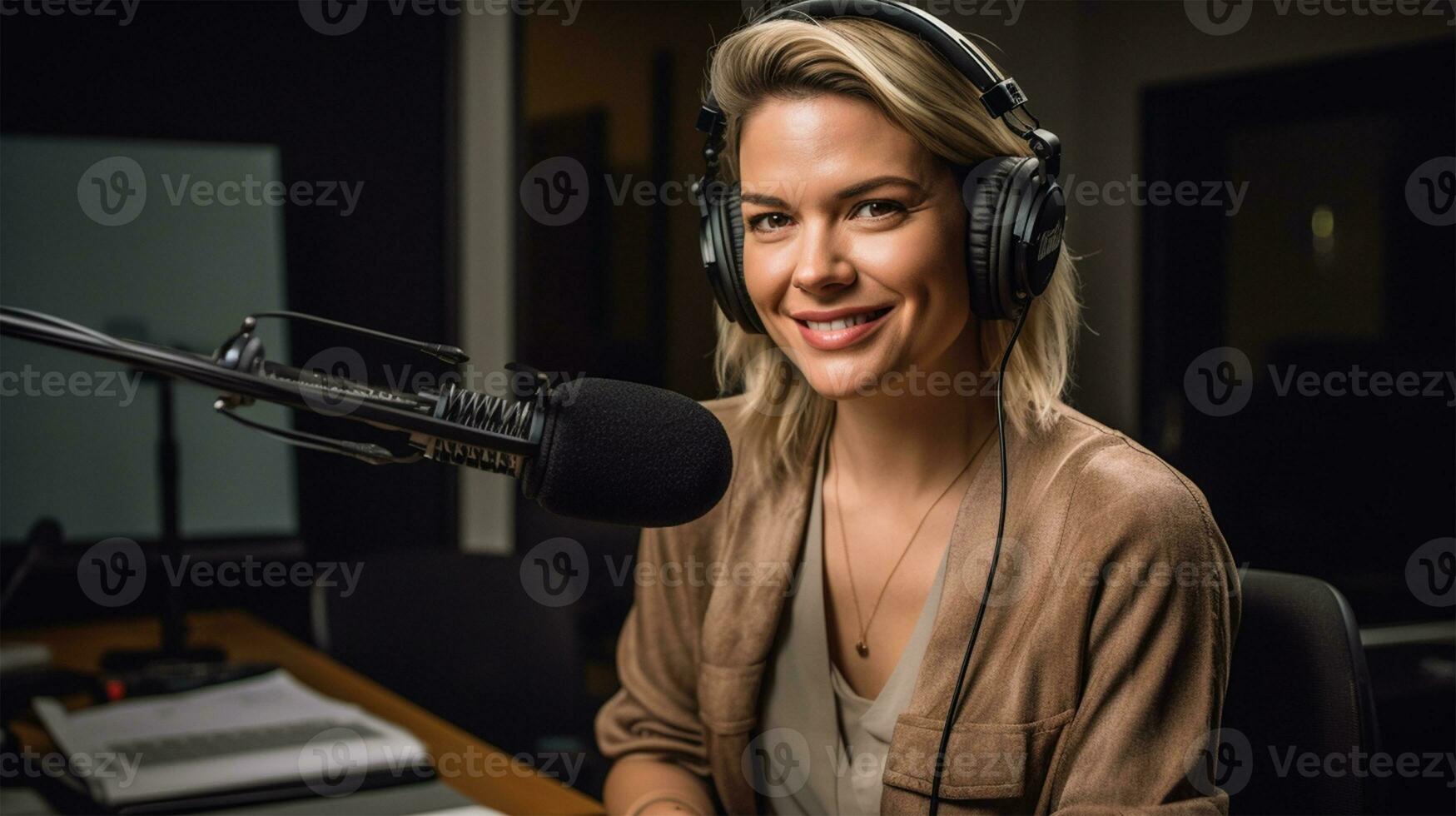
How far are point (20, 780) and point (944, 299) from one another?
1074 millimetres

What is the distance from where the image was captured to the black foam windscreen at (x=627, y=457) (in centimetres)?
67

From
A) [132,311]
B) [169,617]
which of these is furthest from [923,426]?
[132,311]

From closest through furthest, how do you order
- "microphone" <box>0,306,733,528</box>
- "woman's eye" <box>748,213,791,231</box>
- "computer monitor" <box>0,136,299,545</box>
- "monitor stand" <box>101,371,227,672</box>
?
"microphone" <box>0,306,733,528</box>, "woman's eye" <box>748,213,791,231</box>, "monitor stand" <box>101,371,227,672</box>, "computer monitor" <box>0,136,299,545</box>

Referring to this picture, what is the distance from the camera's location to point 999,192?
3.53 ft

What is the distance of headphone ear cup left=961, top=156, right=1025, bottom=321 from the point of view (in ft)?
3.49

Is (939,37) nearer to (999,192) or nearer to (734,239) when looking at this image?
(999,192)

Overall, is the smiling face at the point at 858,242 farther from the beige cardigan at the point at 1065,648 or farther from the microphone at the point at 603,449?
the microphone at the point at 603,449

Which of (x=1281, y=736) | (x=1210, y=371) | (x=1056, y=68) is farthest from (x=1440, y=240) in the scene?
(x=1281, y=736)

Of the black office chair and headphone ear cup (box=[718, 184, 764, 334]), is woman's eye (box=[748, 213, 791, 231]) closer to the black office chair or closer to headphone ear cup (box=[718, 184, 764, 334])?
headphone ear cup (box=[718, 184, 764, 334])

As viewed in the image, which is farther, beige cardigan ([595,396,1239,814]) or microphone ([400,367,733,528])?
beige cardigan ([595,396,1239,814])

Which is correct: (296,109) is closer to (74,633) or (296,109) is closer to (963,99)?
(74,633)

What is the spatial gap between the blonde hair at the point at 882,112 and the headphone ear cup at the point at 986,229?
3 centimetres

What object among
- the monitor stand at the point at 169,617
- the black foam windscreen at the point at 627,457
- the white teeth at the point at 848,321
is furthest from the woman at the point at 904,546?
the monitor stand at the point at 169,617

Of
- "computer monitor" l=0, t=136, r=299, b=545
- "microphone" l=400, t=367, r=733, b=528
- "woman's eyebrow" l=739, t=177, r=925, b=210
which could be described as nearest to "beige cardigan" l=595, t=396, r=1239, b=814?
"woman's eyebrow" l=739, t=177, r=925, b=210
